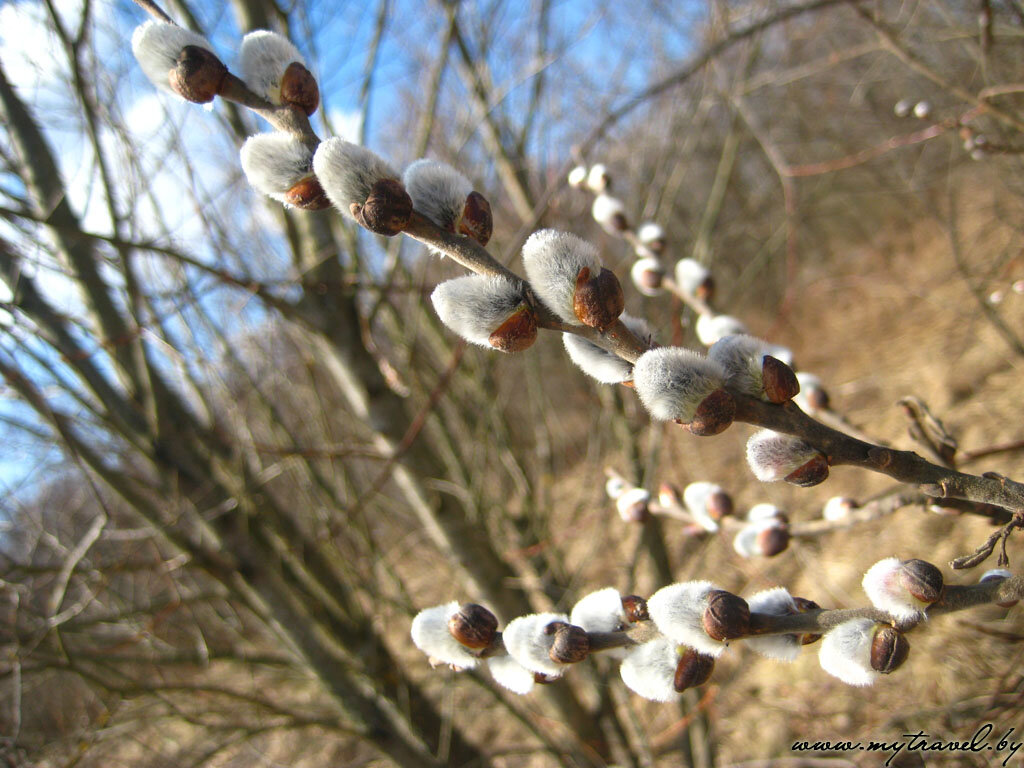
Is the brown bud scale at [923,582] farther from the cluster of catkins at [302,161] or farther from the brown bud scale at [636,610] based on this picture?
the cluster of catkins at [302,161]

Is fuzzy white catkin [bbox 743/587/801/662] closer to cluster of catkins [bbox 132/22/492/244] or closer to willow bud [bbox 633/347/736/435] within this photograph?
willow bud [bbox 633/347/736/435]

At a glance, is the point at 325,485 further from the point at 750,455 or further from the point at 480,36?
the point at 750,455

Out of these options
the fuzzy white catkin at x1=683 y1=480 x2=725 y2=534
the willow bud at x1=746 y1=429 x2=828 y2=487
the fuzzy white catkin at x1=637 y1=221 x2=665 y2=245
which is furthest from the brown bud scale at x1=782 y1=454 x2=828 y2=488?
the fuzzy white catkin at x1=637 y1=221 x2=665 y2=245

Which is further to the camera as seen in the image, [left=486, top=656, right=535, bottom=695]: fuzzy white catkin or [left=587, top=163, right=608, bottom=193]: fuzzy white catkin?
[left=587, top=163, right=608, bottom=193]: fuzzy white catkin

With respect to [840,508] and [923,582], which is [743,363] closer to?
[923,582]

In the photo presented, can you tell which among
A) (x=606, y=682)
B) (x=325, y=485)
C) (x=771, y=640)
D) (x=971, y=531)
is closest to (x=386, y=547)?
(x=325, y=485)

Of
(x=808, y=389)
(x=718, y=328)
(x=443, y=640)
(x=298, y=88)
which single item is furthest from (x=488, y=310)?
(x=808, y=389)

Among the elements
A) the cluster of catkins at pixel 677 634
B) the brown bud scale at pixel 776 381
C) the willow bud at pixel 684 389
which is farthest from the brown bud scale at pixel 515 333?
the cluster of catkins at pixel 677 634
